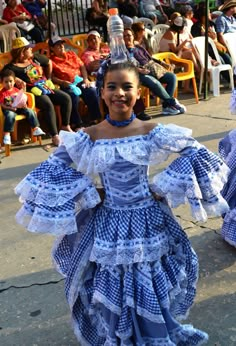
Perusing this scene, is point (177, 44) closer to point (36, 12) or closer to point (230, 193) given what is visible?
point (36, 12)

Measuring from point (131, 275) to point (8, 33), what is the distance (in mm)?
7481

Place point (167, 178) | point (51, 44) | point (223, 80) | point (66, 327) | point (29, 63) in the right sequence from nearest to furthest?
point (167, 178) < point (66, 327) < point (29, 63) < point (51, 44) < point (223, 80)

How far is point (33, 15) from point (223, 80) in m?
3.86

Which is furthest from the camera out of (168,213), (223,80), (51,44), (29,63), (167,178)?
(223,80)

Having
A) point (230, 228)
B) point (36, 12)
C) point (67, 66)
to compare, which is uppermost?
point (36, 12)

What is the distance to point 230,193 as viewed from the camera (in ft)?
12.1

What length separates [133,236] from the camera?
8.12 feet

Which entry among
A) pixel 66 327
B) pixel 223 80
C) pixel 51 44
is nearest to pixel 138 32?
pixel 51 44

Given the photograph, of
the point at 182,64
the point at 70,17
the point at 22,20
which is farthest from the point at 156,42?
the point at 70,17

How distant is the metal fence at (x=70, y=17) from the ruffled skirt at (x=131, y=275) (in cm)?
1052

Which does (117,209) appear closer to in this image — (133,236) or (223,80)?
(133,236)

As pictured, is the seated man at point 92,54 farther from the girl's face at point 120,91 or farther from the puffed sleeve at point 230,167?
the girl's face at point 120,91

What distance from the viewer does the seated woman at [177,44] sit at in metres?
8.84

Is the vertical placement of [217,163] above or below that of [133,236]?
above
